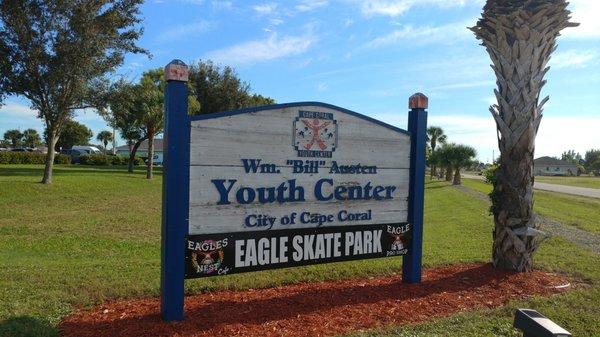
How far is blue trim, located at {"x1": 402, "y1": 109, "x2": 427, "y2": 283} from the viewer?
6070 millimetres

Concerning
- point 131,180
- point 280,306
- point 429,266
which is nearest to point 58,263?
point 280,306

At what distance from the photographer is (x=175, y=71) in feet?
14.2

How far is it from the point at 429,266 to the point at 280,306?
10.2ft

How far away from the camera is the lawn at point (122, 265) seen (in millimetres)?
4664

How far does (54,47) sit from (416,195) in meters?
18.3

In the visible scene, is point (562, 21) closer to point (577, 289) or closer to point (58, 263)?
point (577, 289)

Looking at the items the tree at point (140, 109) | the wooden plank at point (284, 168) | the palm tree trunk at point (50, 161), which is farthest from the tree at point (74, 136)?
the wooden plank at point (284, 168)

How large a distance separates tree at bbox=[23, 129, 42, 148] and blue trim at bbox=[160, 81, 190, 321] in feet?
348

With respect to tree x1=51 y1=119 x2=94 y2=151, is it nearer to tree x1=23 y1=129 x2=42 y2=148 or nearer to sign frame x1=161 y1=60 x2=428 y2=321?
tree x1=23 y1=129 x2=42 y2=148

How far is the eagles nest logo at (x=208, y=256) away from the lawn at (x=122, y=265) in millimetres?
1105

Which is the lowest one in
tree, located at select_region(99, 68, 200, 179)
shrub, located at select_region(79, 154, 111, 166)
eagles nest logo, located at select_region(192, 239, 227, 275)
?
eagles nest logo, located at select_region(192, 239, 227, 275)

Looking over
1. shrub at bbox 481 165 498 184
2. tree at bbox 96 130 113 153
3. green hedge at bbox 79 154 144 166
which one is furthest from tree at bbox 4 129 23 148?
shrub at bbox 481 165 498 184

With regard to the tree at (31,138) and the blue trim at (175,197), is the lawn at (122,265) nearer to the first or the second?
the blue trim at (175,197)

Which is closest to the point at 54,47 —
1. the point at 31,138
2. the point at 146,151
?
the point at 146,151
